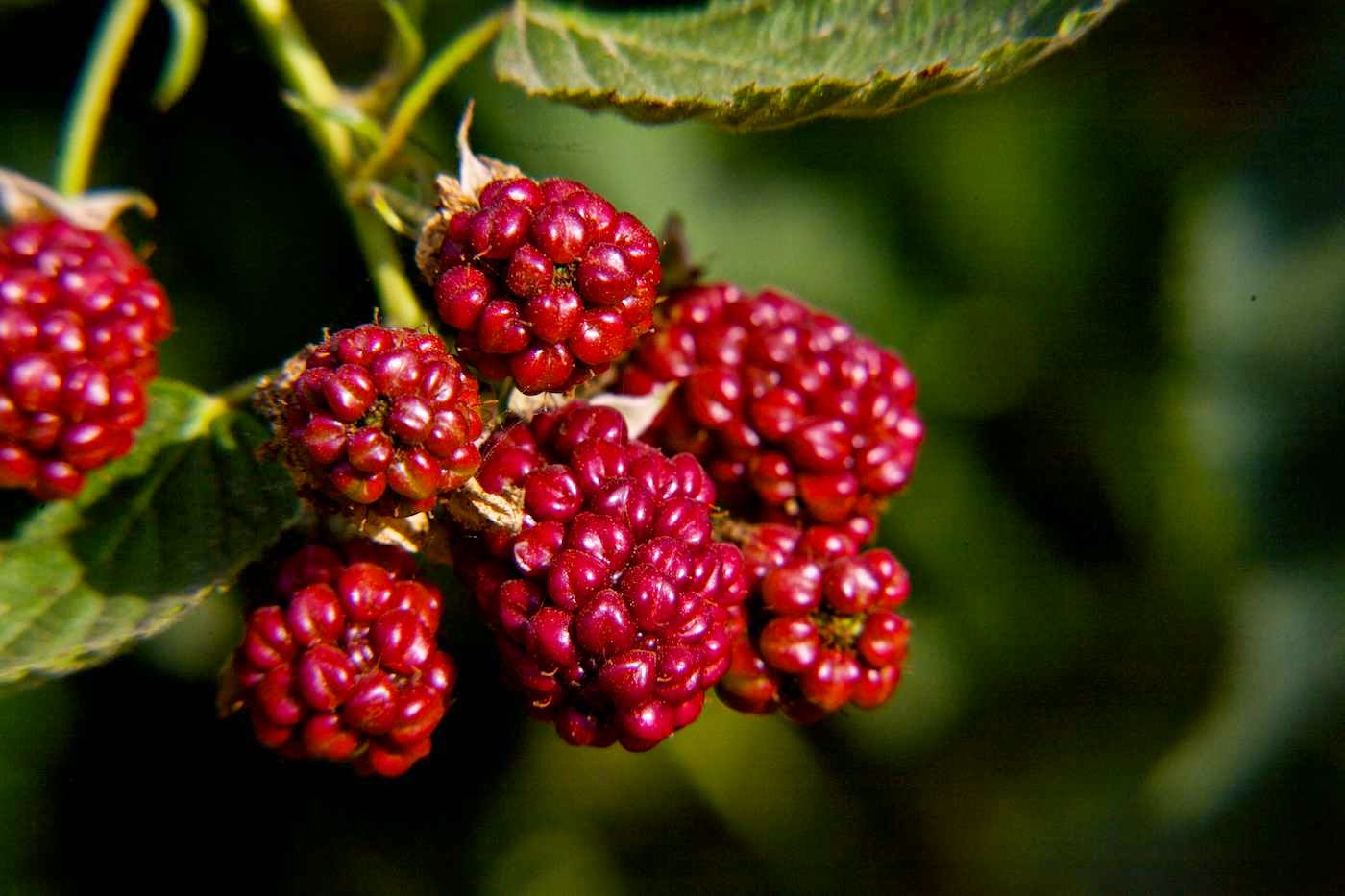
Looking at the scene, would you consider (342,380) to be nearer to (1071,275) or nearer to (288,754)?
(288,754)

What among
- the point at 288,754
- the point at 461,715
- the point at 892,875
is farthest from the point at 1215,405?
the point at 288,754

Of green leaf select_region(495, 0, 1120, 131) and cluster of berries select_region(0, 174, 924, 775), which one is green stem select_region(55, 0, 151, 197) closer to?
cluster of berries select_region(0, 174, 924, 775)

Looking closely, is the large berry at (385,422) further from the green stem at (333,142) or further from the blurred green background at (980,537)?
the blurred green background at (980,537)

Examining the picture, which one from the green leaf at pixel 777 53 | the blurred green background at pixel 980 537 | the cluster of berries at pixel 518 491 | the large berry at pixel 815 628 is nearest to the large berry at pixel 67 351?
the cluster of berries at pixel 518 491

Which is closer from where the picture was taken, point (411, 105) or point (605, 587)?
point (605, 587)

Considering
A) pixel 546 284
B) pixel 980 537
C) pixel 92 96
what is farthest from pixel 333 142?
pixel 980 537

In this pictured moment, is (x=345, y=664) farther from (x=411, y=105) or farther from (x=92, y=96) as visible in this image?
(x=92, y=96)
